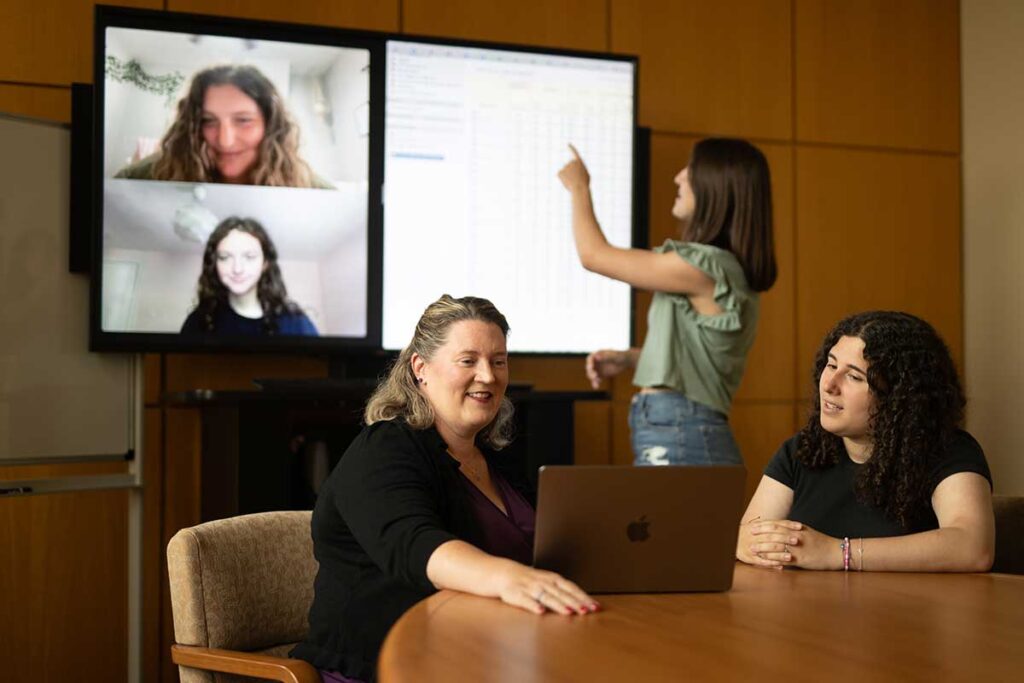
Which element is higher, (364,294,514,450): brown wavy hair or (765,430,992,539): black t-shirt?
(364,294,514,450): brown wavy hair

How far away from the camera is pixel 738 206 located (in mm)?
3273

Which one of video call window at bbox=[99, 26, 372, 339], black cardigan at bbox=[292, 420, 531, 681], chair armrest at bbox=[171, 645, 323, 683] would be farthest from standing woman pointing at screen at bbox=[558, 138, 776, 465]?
chair armrest at bbox=[171, 645, 323, 683]

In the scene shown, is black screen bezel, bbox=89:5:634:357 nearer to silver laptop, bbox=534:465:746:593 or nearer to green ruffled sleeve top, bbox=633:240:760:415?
green ruffled sleeve top, bbox=633:240:760:415

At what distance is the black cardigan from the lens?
187cm

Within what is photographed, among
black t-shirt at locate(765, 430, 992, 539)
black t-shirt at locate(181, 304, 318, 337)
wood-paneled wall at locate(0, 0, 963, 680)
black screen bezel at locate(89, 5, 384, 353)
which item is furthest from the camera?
wood-paneled wall at locate(0, 0, 963, 680)

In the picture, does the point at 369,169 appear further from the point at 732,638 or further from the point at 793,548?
the point at 732,638

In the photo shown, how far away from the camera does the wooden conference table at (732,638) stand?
4.28ft

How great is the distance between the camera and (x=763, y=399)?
4.75 m

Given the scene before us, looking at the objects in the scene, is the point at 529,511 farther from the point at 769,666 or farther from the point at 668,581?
the point at 769,666

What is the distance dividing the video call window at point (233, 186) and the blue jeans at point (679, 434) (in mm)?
1071

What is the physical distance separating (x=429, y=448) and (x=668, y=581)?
1.68 feet

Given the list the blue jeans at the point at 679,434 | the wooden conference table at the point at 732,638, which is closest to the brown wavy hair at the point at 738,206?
the blue jeans at the point at 679,434

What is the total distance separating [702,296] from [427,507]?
1521mm

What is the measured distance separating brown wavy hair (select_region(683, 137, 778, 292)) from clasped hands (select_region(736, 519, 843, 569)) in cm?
124
